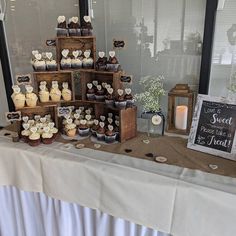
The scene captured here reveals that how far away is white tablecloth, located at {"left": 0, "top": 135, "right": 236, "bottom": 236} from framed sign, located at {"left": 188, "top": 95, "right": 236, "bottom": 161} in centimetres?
19

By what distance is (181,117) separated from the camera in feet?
4.47

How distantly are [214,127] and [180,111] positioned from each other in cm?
23

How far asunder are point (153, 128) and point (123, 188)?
48 centimetres

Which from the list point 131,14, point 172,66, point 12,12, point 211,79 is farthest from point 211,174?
point 12,12

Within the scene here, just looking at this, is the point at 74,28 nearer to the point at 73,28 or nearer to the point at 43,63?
the point at 73,28

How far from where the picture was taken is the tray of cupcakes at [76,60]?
1.37 metres

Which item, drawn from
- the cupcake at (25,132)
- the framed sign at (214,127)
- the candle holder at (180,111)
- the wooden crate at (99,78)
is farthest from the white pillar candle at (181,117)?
the cupcake at (25,132)

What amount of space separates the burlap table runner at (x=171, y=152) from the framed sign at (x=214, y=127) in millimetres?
36

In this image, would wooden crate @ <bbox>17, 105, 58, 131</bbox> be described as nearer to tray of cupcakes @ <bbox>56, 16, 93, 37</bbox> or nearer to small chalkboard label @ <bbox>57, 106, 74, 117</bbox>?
small chalkboard label @ <bbox>57, 106, 74, 117</bbox>

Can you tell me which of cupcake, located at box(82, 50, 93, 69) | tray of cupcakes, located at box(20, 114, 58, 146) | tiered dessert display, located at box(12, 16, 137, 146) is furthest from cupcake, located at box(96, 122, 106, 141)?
cupcake, located at box(82, 50, 93, 69)

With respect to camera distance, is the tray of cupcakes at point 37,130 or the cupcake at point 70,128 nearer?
the tray of cupcakes at point 37,130

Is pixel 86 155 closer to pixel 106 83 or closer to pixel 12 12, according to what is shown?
pixel 106 83

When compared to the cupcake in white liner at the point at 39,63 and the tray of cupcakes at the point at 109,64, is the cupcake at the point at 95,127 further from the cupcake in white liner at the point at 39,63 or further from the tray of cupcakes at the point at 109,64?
the cupcake in white liner at the point at 39,63

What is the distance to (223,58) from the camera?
139 centimetres
